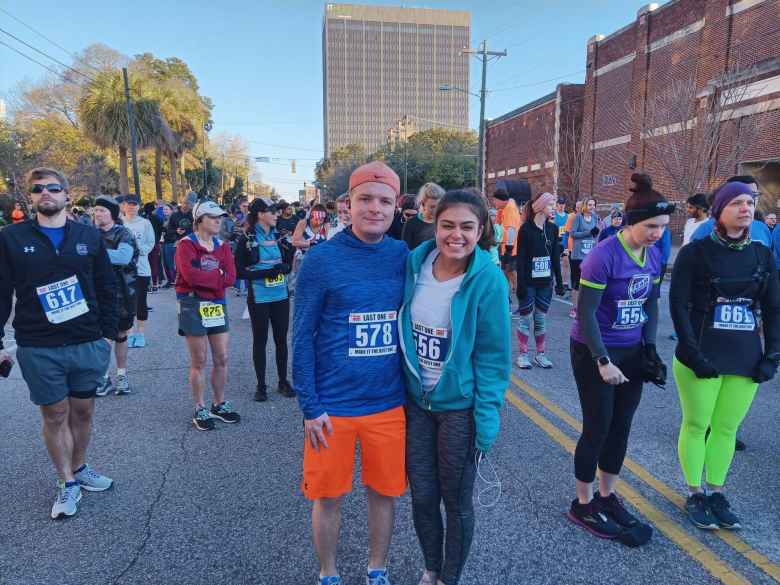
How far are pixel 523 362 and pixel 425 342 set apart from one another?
178 inches

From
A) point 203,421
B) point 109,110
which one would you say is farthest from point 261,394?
point 109,110

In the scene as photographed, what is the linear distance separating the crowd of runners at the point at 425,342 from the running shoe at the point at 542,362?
2.53 m

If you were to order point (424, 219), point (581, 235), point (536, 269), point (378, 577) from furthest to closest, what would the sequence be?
point (581, 235), point (536, 269), point (424, 219), point (378, 577)

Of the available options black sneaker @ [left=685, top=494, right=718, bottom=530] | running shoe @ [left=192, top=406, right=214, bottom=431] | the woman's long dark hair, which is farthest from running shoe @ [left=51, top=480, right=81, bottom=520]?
black sneaker @ [left=685, top=494, right=718, bottom=530]

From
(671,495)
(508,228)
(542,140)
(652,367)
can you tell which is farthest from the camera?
(542,140)

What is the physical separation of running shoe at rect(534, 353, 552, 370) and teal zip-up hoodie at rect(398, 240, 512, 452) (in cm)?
446

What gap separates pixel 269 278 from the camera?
17.9 ft

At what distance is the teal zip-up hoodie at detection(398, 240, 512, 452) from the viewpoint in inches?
90.5

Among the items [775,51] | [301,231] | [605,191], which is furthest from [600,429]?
[605,191]

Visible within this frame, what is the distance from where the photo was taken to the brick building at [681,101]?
1952 centimetres

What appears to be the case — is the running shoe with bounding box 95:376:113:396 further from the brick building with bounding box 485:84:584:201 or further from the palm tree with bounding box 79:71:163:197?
the brick building with bounding box 485:84:584:201

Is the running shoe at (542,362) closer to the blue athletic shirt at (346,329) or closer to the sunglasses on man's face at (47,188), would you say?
the blue athletic shirt at (346,329)

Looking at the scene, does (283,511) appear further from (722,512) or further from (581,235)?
(581,235)

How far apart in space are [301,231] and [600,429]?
397 centimetres
